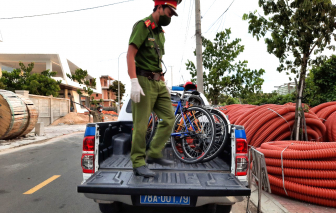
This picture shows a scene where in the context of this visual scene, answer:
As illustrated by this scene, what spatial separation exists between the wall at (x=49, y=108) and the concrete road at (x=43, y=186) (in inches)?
548

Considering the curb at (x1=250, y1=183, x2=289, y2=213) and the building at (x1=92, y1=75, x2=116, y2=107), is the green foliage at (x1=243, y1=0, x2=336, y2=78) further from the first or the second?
the building at (x1=92, y1=75, x2=116, y2=107)

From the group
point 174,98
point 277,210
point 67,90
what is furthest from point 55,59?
point 277,210

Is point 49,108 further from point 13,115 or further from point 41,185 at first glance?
point 41,185

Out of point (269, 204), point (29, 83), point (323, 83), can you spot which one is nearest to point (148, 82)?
point (269, 204)

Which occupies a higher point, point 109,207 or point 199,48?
point 199,48

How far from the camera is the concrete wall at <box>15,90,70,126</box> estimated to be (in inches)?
779

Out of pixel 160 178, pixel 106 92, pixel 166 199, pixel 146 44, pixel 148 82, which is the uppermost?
pixel 106 92

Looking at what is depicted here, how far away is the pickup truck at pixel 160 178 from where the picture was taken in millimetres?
2234

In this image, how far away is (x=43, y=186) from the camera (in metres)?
4.37

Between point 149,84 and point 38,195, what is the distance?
9.02 feet

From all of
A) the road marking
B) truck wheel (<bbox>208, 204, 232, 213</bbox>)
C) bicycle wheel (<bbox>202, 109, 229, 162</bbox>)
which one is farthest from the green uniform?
the road marking

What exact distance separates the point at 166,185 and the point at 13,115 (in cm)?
933

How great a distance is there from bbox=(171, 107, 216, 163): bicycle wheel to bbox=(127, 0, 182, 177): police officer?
0.48 metres

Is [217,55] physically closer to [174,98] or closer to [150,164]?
[174,98]
